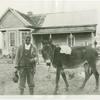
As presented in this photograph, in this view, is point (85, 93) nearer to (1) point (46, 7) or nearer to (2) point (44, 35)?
(2) point (44, 35)

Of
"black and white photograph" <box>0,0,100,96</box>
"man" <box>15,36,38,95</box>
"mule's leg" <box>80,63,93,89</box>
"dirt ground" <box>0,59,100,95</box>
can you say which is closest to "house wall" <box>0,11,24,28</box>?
"black and white photograph" <box>0,0,100,96</box>

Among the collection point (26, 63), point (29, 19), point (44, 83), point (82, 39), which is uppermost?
point (29, 19)

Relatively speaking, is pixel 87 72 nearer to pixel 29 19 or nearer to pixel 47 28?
pixel 47 28

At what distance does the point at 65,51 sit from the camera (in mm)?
1240

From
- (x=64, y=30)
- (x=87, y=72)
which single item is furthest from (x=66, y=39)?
(x=87, y=72)

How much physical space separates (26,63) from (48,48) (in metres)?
0.15

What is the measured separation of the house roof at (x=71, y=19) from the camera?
121cm

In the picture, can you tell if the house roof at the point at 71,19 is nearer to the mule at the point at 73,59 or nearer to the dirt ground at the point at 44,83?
the mule at the point at 73,59

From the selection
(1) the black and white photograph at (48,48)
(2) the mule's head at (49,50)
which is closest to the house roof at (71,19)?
(1) the black and white photograph at (48,48)

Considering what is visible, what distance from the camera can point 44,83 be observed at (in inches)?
49.7

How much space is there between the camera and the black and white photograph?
1198mm

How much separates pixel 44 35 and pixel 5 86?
1.21ft

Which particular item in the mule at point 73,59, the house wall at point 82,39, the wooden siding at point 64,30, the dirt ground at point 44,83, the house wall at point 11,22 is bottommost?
the dirt ground at point 44,83

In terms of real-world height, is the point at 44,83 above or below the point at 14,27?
below
